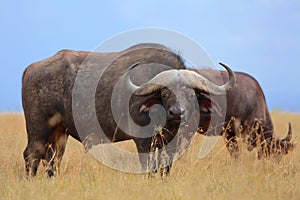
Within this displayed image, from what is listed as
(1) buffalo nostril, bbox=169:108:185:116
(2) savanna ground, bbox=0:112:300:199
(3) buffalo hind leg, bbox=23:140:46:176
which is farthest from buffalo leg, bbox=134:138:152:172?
(3) buffalo hind leg, bbox=23:140:46:176

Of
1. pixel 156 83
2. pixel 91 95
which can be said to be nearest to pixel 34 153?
pixel 91 95

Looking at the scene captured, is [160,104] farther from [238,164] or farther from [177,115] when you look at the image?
[238,164]

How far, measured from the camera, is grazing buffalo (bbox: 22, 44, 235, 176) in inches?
268

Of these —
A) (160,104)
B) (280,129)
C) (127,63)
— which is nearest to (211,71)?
(127,63)

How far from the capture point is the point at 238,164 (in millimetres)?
7094

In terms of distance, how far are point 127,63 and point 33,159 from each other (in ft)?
6.73

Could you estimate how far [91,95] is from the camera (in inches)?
294

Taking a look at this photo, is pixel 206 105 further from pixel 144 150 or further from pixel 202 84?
pixel 144 150

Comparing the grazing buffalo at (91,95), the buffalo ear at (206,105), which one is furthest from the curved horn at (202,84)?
the buffalo ear at (206,105)

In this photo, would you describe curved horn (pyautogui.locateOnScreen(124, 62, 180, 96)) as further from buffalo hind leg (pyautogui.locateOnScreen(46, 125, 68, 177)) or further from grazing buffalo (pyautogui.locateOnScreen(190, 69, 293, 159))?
grazing buffalo (pyautogui.locateOnScreen(190, 69, 293, 159))

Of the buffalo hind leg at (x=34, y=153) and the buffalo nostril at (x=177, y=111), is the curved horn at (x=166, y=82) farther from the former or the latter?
the buffalo hind leg at (x=34, y=153)

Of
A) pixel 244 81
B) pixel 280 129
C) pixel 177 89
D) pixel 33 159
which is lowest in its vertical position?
pixel 280 129

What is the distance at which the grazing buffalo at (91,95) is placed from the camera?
6809mm

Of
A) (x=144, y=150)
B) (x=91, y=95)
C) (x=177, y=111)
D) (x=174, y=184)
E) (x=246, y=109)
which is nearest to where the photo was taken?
(x=174, y=184)
